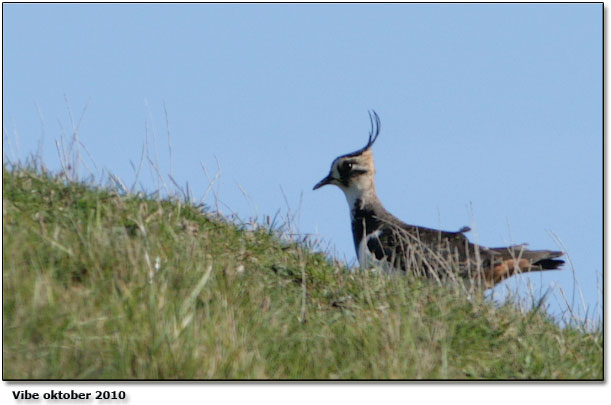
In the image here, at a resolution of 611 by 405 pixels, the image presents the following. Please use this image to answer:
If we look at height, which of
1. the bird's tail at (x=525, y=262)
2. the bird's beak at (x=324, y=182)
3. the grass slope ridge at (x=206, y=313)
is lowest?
the grass slope ridge at (x=206, y=313)

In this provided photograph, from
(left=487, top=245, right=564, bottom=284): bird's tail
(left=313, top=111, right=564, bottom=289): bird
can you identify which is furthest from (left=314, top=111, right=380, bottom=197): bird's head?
(left=487, top=245, right=564, bottom=284): bird's tail

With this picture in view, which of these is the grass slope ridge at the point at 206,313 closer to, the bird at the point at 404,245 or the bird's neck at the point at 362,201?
the bird at the point at 404,245

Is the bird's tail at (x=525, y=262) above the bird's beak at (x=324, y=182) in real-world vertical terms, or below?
below

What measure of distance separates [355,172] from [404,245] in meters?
1.73

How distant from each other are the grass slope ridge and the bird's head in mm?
3242

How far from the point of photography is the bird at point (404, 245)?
9.08m

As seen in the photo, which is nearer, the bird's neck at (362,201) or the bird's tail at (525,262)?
the bird's tail at (525,262)

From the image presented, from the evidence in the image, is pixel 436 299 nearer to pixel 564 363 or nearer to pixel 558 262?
pixel 564 363

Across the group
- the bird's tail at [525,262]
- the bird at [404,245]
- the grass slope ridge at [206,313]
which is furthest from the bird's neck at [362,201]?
the grass slope ridge at [206,313]

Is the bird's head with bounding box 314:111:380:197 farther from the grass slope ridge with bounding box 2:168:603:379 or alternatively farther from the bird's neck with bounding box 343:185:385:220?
the grass slope ridge with bounding box 2:168:603:379

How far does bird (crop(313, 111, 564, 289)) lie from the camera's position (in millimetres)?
9078

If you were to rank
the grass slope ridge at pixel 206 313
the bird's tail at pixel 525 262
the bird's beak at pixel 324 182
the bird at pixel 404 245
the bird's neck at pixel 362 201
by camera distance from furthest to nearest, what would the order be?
the bird's beak at pixel 324 182 → the bird's neck at pixel 362 201 → the bird's tail at pixel 525 262 → the bird at pixel 404 245 → the grass slope ridge at pixel 206 313

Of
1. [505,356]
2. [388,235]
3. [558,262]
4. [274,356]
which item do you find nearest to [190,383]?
[274,356]

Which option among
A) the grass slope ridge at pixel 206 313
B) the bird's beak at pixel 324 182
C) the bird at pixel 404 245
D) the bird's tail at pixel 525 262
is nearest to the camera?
the grass slope ridge at pixel 206 313
